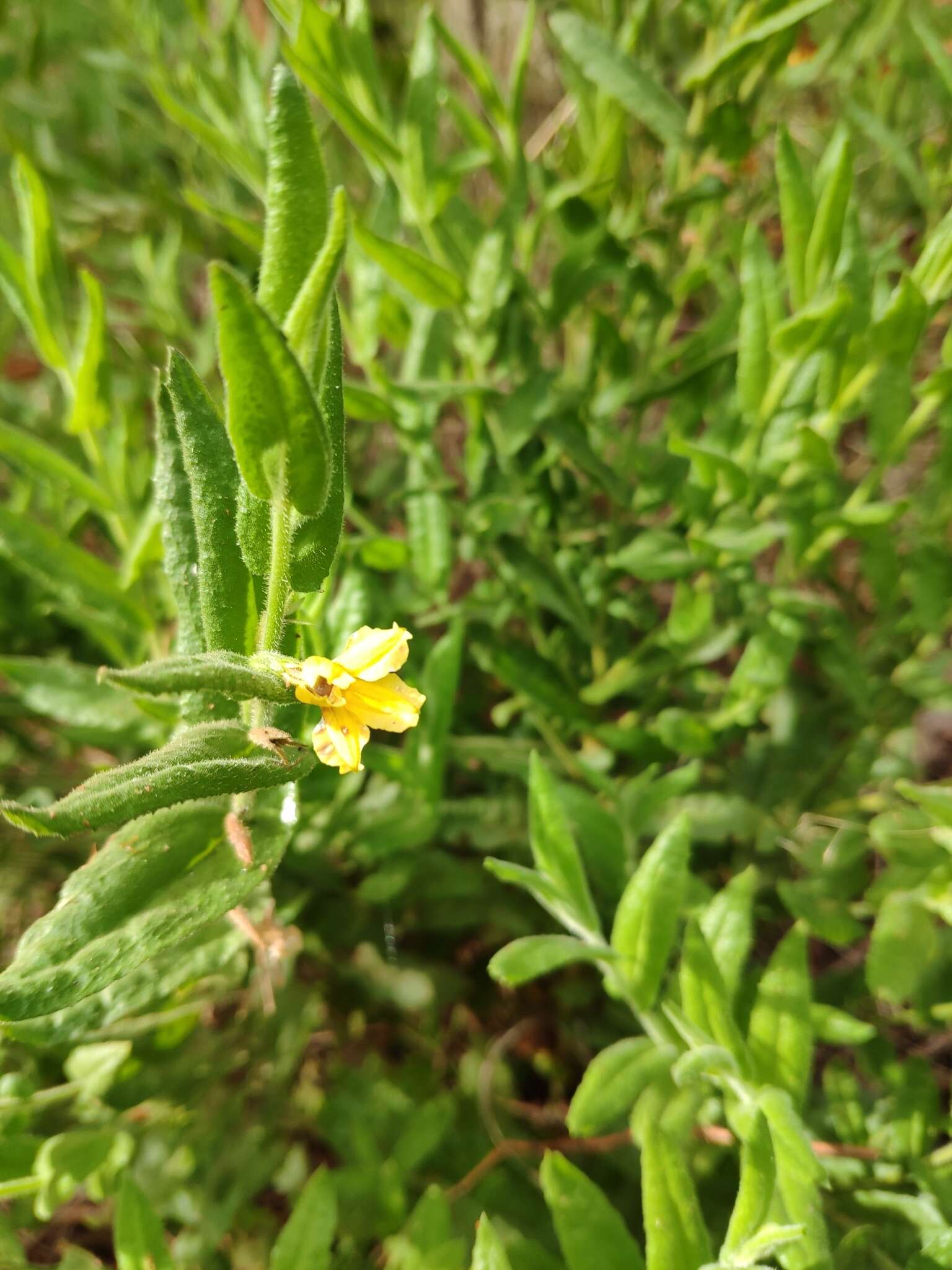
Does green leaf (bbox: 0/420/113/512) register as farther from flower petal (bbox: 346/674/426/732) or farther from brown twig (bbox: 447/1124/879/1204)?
brown twig (bbox: 447/1124/879/1204)

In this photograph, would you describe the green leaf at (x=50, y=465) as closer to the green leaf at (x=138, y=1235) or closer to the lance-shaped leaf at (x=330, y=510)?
the lance-shaped leaf at (x=330, y=510)

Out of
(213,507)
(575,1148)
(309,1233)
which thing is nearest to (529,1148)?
(575,1148)

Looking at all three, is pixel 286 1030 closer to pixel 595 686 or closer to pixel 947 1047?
pixel 595 686

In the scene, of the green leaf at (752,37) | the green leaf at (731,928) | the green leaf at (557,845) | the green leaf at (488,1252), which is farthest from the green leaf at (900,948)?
the green leaf at (752,37)

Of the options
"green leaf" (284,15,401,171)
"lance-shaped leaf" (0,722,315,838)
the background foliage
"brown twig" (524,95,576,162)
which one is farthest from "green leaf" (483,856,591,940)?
"brown twig" (524,95,576,162)

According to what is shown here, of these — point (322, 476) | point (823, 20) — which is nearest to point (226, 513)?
point (322, 476)

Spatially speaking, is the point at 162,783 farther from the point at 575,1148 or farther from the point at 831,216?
the point at 575,1148
